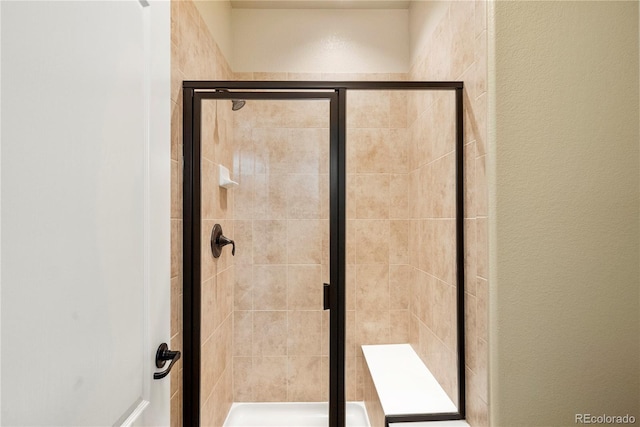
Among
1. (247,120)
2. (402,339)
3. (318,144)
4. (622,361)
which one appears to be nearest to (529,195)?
(622,361)

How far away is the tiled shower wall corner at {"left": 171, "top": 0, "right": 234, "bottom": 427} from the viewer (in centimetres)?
146

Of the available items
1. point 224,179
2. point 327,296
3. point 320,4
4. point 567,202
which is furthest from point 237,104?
point 320,4

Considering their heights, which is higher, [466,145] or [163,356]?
[466,145]

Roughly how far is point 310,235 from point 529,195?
79 centimetres

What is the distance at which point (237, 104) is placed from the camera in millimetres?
1550

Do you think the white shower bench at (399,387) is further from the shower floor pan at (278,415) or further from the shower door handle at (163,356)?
the shower door handle at (163,356)

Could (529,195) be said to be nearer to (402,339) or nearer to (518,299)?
(518,299)

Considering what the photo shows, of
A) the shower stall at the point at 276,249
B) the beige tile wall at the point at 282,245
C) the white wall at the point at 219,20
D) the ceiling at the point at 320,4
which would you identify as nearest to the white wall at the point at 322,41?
the ceiling at the point at 320,4

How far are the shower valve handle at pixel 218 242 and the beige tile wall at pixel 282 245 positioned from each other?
37 millimetres

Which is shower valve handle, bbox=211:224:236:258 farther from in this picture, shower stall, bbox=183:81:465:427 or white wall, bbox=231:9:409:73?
white wall, bbox=231:9:409:73

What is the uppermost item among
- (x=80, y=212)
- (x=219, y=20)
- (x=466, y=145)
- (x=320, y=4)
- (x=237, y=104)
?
(x=320, y=4)

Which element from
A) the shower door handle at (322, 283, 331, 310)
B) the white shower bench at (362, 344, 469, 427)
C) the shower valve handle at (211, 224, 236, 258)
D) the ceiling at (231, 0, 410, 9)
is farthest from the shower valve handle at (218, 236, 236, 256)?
the ceiling at (231, 0, 410, 9)

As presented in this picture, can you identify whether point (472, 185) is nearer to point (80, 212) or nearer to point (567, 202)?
point (567, 202)

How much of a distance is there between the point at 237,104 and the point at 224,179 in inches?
11.9
